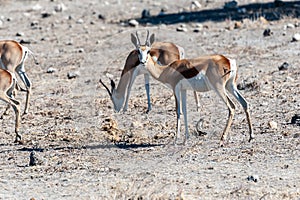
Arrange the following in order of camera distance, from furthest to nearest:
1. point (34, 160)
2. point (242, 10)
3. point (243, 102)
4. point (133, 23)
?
point (242, 10) < point (133, 23) < point (243, 102) < point (34, 160)

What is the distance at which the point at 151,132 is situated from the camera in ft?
37.7

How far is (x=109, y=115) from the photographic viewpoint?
1271cm

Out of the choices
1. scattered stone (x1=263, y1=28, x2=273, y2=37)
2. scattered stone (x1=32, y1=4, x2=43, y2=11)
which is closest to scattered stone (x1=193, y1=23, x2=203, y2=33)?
scattered stone (x1=263, y1=28, x2=273, y2=37)

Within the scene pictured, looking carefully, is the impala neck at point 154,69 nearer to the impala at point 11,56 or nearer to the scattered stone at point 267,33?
the impala at point 11,56

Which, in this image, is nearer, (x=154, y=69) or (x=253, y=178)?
(x=253, y=178)

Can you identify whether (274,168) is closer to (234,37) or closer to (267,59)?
(267,59)

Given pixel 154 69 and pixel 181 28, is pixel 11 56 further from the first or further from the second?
pixel 181 28

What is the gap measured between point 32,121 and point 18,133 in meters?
1.31

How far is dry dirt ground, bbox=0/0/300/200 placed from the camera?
8836 millimetres

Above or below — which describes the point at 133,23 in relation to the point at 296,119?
above

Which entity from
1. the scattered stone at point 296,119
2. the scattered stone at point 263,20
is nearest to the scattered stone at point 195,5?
the scattered stone at point 263,20

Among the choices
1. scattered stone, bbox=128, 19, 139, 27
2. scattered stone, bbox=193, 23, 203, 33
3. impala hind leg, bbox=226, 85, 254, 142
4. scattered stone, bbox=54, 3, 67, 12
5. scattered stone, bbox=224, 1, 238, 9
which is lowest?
impala hind leg, bbox=226, 85, 254, 142

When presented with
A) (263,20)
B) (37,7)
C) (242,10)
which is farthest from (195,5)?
(37,7)

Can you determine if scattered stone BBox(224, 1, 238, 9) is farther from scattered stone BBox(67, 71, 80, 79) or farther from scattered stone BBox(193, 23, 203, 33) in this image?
scattered stone BBox(67, 71, 80, 79)
